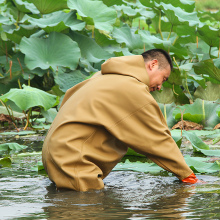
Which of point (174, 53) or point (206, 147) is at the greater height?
point (174, 53)

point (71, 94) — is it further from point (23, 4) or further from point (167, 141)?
point (23, 4)

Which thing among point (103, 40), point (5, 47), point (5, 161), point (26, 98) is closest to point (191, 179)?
point (5, 161)

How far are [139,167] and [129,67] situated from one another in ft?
2.95

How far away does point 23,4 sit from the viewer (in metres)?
6.64

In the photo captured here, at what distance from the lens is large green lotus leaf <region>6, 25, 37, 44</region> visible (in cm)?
629

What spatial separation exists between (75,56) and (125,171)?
2673 mm

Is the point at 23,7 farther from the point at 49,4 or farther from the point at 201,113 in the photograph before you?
the point at 201,113

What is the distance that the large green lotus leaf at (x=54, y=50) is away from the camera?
19.6 ft

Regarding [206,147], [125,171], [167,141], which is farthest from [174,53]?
[167,141]

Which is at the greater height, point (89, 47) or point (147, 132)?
point (89, 47)

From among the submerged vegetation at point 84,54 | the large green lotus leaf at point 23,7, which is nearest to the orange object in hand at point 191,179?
the submerged vegetation at point 84,54

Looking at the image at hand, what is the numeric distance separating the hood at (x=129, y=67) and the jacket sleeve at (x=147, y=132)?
0.22 meters

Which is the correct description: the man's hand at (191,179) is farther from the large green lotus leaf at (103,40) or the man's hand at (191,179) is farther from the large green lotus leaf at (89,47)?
the large green lotus leaf at (103,40)

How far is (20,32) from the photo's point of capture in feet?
20.9
